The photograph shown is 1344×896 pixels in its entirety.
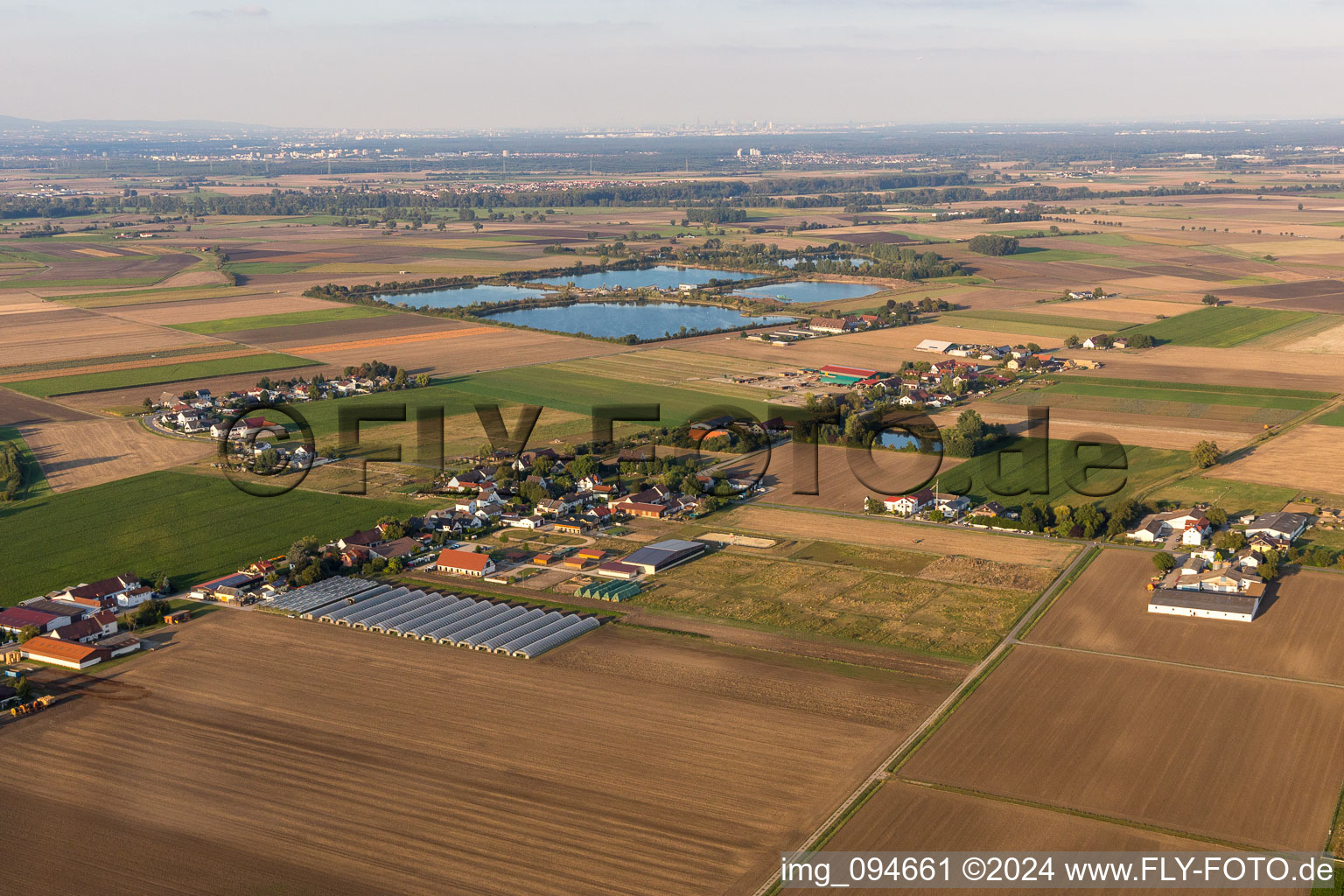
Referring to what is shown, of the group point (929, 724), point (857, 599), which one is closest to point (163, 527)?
point (857, 599)

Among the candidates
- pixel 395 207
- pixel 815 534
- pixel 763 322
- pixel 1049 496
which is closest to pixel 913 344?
pixel 763 322

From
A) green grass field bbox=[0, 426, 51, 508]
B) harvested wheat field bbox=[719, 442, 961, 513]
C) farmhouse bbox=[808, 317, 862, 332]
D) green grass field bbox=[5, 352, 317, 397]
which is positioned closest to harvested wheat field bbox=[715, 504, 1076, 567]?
harvested wheat field bbox=[719, 442, 961, 513]

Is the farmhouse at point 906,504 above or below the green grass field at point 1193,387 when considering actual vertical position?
below

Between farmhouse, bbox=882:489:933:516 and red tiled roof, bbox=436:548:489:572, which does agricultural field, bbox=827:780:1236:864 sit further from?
farmhouse, bbox=882:489:933:516

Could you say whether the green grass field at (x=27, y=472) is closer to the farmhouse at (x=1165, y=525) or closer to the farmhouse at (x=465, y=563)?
the farmhouse at (x=465, y=563)

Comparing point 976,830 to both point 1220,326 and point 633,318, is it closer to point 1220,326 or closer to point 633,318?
point 1220,326

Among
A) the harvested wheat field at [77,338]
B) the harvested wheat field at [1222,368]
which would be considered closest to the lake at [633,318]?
the harvested wheat field at [77,338]
